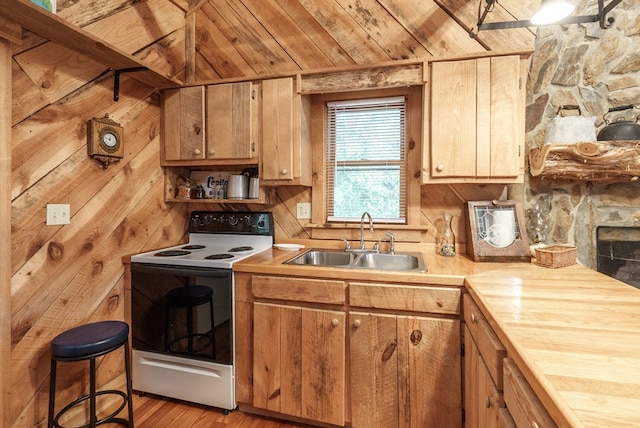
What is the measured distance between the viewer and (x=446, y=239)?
2139 mm

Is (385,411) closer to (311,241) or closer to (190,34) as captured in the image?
(311,241)

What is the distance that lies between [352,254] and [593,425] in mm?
1678

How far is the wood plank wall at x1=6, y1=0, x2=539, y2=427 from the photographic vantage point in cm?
155

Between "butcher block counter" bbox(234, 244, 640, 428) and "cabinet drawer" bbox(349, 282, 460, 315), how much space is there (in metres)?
0.04

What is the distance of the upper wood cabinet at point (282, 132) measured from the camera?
2.15 metres

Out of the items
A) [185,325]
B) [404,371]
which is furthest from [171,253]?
[404,371]

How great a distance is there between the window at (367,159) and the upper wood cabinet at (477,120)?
1.21 ft

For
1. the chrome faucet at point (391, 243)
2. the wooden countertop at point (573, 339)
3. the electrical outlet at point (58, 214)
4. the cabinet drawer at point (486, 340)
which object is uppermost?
the electrical outlet at point (58, 214)

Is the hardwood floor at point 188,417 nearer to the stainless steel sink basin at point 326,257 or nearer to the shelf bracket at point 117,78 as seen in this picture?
the stainless steel sink basin at point 326,257

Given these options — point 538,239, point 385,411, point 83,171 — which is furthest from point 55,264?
point 538,239

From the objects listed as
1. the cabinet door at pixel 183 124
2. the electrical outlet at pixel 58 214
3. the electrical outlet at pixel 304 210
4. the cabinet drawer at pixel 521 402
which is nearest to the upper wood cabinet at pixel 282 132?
the electrical outlet at pixel 304 210

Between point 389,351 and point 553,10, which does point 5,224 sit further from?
point 553,10

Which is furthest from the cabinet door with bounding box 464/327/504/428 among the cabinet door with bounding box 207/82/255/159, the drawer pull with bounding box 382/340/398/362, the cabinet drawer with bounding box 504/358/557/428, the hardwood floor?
the cabinet door with bounding box 207/82/255/159

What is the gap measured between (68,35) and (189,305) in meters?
1.56
